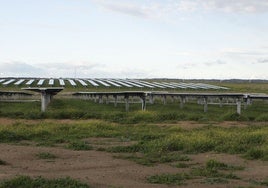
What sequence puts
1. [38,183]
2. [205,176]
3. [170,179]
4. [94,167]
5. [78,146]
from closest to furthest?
[38,183], [170,179], [205,176], [94,167], [78,146]

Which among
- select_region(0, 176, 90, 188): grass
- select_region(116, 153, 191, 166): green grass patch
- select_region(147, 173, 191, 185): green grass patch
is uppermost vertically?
select_region(0, 176, 90, 188): grass

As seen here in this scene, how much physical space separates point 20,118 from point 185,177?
14.4 meters

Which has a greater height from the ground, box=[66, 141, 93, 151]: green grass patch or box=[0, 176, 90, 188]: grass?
box=[0, 176, 90, 188]: grass

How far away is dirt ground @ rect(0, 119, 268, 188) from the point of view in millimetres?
8684

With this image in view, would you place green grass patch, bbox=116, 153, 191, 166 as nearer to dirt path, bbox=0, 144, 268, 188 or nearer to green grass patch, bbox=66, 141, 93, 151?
dirt path, bbox=0, 144, 268, 188

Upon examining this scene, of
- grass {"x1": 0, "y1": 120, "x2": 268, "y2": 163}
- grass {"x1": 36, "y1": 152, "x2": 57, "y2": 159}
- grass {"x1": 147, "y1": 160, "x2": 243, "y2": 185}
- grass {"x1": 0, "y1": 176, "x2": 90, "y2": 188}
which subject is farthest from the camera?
grass {"x1": 0, "y1": 120, "x2": 268, "y2": 163}

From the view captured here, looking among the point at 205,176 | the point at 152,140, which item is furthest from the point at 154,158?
the point at 152,140

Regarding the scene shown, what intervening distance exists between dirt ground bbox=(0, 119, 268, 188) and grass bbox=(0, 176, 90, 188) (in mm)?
373

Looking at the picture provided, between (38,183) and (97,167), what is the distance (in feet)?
7.85

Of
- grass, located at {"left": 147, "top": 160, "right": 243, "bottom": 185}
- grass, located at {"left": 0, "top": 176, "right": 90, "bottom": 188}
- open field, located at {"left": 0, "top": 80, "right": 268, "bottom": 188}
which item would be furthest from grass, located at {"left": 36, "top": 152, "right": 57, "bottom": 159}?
grass, located at {"left": 147, "top": 160, "right": 243, "bottom": 185}

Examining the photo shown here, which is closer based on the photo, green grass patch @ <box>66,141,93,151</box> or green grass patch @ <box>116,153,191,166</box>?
green grass patch @ <box>116,153,191,166</box>

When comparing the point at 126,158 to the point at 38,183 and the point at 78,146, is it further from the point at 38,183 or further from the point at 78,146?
the point at 38,183

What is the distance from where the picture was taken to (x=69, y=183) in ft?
26.4

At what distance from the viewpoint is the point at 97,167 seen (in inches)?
402
